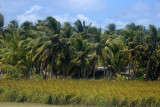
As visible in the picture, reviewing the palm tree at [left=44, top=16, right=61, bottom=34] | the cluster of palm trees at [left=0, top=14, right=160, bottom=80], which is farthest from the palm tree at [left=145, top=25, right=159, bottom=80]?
the palm tree at [left=44, top=16, right=61, bottom=34]

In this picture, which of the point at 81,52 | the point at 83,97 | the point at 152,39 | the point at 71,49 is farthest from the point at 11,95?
the point at 152,39

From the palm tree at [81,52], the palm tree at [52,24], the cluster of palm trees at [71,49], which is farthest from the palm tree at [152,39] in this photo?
the palm tree at [52,24]

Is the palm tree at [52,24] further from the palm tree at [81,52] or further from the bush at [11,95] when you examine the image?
the bush at [11,95]

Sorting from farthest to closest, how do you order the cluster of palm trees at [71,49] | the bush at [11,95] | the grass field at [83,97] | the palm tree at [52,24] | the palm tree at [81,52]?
the palm tree at [81,52], the cluster of palm trees at [71,49], the palm tree at [52,24], the bush at [11,95], the grass field at [83,97]

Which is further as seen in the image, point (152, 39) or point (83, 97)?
point (152, 39)

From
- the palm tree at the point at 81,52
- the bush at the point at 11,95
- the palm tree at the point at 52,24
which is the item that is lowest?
the bush at the point at 11,95

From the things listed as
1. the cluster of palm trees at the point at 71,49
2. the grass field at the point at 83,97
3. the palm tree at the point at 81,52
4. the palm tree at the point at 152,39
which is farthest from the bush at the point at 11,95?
the palm tree at the point at 152,39

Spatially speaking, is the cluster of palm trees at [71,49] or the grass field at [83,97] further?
the cluster of palm trees at [71,49]

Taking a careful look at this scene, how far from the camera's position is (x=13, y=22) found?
3362cm

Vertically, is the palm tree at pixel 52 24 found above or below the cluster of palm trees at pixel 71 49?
above

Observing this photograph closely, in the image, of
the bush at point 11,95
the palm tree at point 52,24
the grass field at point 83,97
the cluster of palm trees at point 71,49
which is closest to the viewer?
the grass field at point 83,97

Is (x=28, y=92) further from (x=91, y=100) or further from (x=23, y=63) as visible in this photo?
(x=23, y=63)

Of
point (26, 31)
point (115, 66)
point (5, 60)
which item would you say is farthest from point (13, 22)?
point (115, 66)

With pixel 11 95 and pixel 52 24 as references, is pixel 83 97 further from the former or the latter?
pixel 52 24
